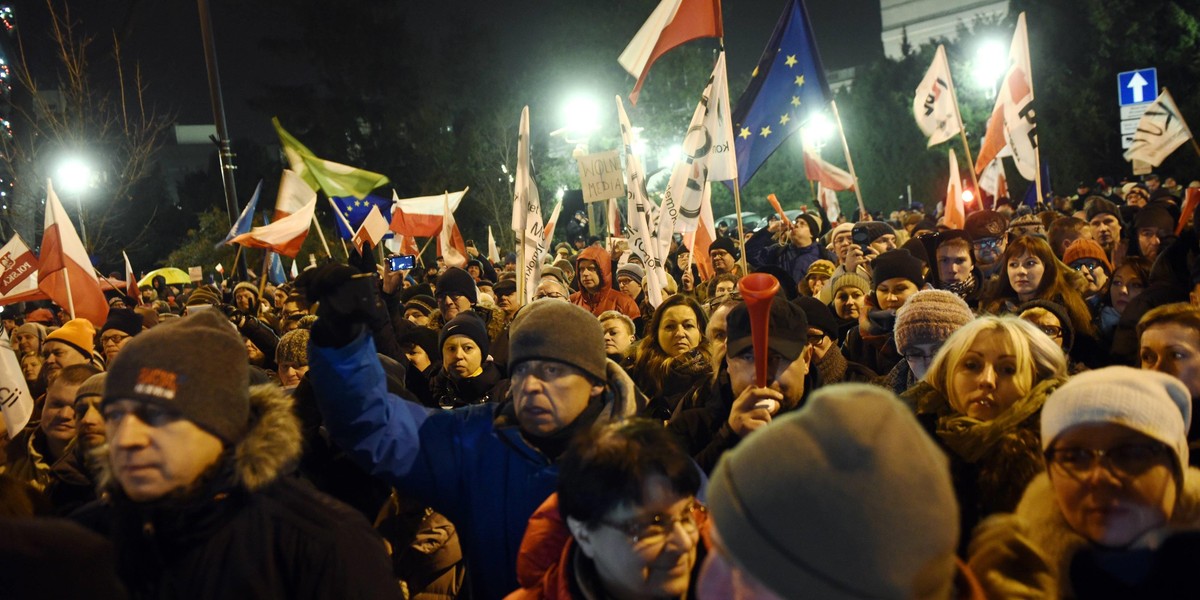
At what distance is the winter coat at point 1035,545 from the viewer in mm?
1995

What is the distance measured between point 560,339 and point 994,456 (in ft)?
4.90

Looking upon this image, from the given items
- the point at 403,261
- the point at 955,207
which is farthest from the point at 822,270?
the point at 403,261

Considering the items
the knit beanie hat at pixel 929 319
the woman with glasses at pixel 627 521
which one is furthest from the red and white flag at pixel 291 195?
the woman with glasses at pixel 627 521

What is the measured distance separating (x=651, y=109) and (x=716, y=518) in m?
45.0

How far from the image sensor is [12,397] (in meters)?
5.24

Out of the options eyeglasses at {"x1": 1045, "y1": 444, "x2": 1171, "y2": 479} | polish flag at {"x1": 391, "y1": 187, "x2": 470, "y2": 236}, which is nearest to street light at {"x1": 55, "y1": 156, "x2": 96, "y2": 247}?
polish flag at {"x1": 391, "y1": 187, "x2": 470, "y2": 236}

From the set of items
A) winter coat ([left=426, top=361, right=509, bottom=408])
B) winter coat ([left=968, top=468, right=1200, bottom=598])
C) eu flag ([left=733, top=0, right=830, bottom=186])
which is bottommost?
winter coat ([left=426, top=361, right=509, bottom=408])

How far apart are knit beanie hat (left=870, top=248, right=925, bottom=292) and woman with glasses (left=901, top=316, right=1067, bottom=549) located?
2.34m

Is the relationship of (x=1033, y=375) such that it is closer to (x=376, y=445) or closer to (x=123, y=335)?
(x=376, y=445)

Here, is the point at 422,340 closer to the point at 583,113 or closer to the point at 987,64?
the point at 583,113

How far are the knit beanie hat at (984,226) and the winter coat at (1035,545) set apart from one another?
20.1 feet

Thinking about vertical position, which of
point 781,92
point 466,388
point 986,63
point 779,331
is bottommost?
point 466,388

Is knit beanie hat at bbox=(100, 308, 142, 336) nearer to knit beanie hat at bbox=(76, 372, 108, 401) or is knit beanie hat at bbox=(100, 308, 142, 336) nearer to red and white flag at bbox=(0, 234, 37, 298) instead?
red and white flag at bbox=(0, 234, 37, 298)

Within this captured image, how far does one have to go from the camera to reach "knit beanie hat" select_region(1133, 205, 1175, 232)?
7930 mm
